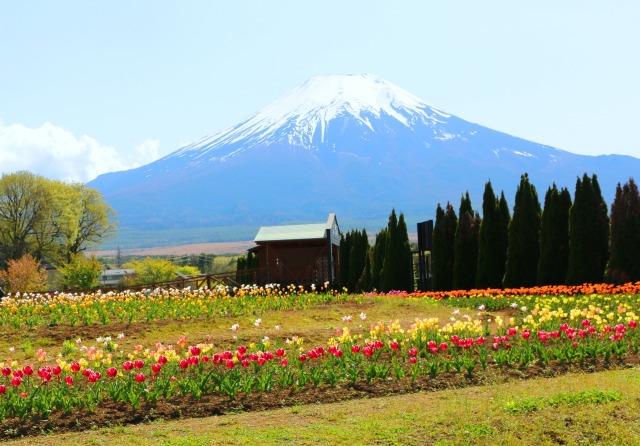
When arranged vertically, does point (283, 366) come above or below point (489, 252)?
below

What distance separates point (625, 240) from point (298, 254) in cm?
2473

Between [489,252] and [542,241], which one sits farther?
[489,252]

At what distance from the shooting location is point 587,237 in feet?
80.8

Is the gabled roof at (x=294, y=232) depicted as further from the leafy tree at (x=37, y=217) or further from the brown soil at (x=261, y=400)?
the brown soil at (x=261, y=400)

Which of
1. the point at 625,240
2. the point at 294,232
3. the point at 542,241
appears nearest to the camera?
the point at 625,240

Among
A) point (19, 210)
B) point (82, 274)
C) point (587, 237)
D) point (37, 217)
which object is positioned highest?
point (19, 210)

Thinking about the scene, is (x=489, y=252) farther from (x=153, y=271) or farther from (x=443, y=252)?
(x=153, y=271)

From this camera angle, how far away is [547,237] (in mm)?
25922

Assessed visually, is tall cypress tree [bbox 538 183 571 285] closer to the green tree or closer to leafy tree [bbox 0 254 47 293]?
the green tree

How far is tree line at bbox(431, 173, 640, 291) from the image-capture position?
77.2 feet

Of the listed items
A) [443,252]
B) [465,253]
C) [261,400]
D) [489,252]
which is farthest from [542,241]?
[261,400]

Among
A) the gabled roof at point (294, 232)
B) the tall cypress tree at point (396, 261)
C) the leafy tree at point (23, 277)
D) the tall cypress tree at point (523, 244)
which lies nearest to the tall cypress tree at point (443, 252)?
the tall cypress tree at point (396, 261)

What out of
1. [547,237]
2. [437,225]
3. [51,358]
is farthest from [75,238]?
[51,358]

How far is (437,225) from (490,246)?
3554 millimetres
